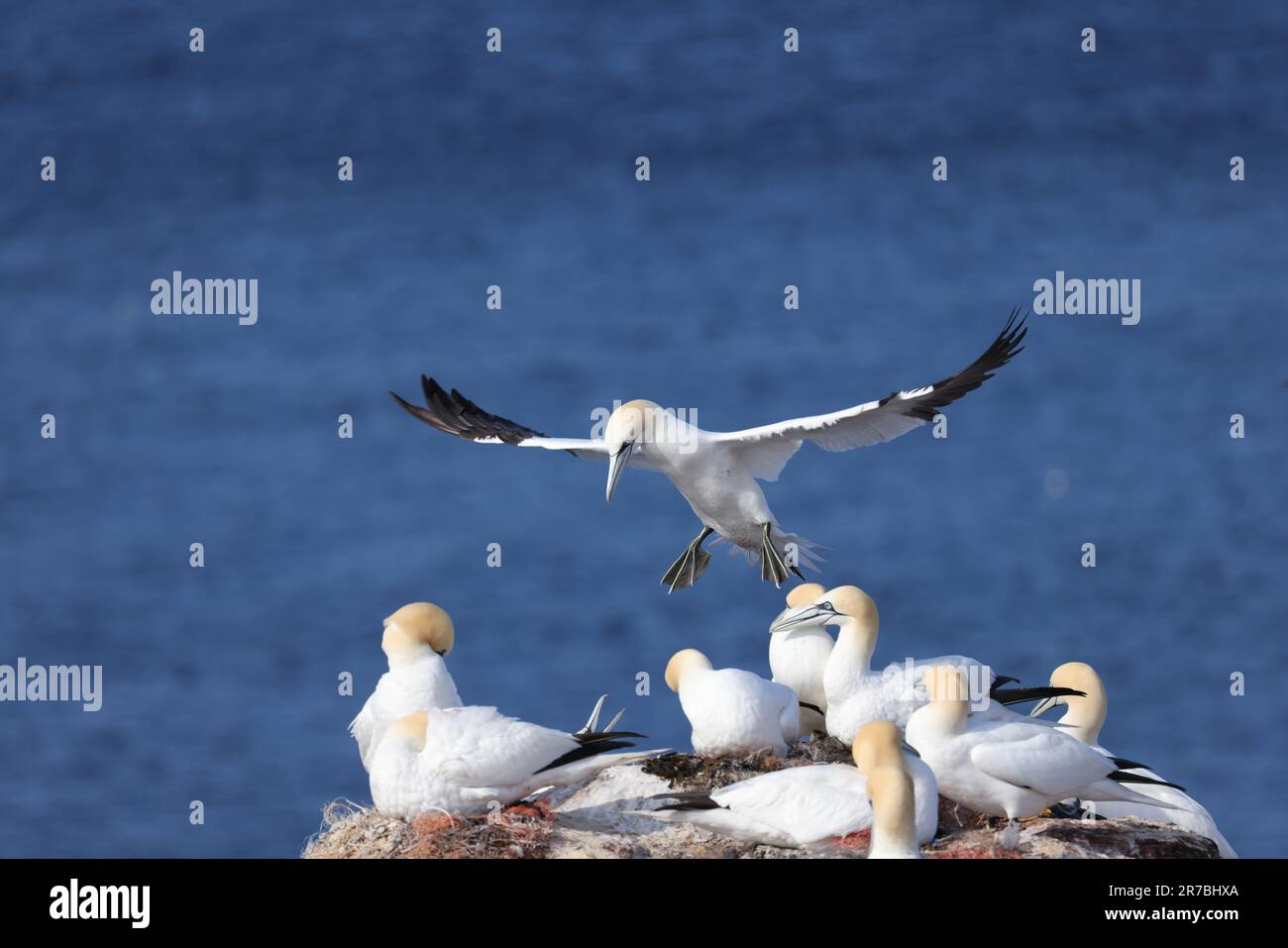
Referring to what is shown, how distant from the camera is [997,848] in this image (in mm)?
12562

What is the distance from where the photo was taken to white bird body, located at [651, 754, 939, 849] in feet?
40.7

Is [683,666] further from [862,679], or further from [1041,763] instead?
[1041,763]

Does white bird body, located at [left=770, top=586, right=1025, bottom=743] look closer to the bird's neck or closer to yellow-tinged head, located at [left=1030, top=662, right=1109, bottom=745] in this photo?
the bird's neck

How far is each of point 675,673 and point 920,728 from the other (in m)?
1.87

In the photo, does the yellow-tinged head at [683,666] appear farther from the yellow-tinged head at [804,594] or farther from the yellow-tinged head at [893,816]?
the yellow-tinged head at [893,816]

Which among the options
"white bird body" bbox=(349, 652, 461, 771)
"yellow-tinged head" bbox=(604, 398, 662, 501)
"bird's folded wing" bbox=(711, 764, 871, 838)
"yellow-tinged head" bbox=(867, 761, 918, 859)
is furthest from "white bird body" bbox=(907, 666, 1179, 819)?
"yellow-tinged head" bbox=(604, 398, 662, 501)

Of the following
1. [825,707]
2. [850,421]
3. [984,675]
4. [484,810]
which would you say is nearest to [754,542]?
[850,421]

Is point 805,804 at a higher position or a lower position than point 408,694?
lower

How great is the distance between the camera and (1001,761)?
42.9ft

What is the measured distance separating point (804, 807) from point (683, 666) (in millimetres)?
2132

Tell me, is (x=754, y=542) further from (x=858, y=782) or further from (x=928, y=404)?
(x=858, y=782)

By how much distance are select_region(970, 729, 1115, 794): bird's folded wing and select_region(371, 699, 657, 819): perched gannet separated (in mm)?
2084

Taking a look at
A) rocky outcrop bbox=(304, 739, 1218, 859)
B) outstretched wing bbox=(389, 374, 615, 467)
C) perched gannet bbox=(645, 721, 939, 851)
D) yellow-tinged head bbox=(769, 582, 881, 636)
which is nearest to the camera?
perched gannet bbox=(645, 721, 939, 851)

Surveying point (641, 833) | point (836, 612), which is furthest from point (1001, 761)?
point (836, 612)
